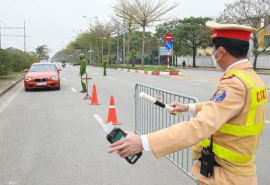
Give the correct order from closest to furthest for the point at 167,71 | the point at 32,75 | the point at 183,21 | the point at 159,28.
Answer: the point at 32,75
the point at 167,71
the point at 183,21
the point at 159,28

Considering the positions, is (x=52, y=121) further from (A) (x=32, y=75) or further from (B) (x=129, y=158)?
(A) (x=32, y=75)

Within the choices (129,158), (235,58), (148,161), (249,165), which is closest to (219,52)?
(235,58)

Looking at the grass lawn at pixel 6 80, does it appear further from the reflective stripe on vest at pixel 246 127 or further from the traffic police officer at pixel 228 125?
the reflective stripe on vest at pixel 246 127

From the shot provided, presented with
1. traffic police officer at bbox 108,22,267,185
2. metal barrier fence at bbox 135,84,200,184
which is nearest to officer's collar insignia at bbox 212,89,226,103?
traffic police officer at bbox 108,22,267,185

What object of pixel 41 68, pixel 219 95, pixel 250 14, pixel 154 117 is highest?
pixel 250 14

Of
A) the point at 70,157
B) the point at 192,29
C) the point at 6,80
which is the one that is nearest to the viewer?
the point at 70,157

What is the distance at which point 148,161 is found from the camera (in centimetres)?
403

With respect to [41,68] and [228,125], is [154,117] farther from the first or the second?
[41,68]

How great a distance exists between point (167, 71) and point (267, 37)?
2198 cm

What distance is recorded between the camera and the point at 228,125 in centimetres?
158

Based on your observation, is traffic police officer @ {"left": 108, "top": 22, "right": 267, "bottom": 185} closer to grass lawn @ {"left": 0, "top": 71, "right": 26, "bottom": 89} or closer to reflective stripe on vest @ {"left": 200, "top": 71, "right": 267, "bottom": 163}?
reflective stripe on vest @ {"left": 200, "top": 71, "right": 267, "bottom": 163}

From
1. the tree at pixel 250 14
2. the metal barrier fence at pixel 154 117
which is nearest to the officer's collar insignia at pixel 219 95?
the metal barrier fence at pixel 154 117

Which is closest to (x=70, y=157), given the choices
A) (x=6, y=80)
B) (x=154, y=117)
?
(x=154, y=117)

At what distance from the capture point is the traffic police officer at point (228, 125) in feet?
4.83
